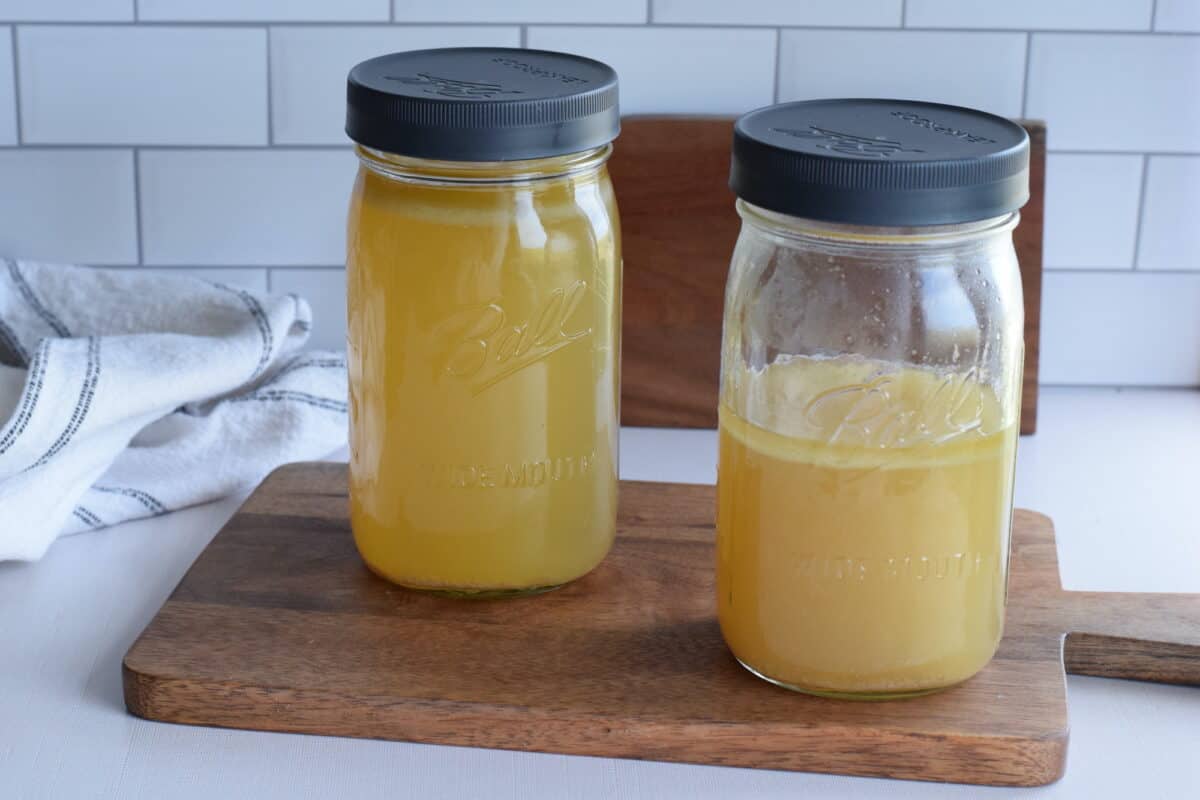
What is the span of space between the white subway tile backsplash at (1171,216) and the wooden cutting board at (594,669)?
0.42m

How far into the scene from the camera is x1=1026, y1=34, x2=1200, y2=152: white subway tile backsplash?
1.19 m

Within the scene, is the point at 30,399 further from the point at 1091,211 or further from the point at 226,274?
the point at 1091,211

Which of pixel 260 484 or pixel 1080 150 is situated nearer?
pixel 260 484

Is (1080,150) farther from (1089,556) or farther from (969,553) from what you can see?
(969,553)

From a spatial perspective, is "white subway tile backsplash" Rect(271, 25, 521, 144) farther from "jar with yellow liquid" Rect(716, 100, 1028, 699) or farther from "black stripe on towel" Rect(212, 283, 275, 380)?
"jar with yellow liquid" Rect(716, 100, 1028, 699)

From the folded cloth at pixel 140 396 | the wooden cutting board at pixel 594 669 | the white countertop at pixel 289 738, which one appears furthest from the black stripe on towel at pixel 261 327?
the wooden cutting board at pixel 594 669

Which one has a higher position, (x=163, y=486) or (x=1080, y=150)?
(x=1080, y=150)

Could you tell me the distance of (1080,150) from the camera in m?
1.22

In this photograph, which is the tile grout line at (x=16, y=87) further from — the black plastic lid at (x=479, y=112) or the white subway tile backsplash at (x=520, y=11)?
the black plastic lid at (x=479, y=112)

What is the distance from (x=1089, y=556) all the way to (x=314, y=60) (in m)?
0.71

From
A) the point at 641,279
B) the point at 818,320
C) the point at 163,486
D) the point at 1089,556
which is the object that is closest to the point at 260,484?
the point at 163,486

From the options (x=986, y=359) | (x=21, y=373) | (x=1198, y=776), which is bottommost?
(x=1198, y=776)

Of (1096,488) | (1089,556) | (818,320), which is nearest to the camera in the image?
(818,320)

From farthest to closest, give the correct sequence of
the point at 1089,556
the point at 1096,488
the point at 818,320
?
the point at 1096,488, the point at 1089,556, the point at 818,320
